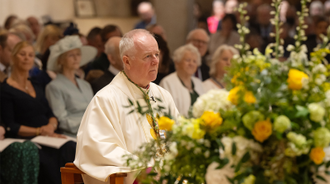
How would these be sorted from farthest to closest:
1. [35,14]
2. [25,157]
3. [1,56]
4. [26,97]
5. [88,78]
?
[35,14] < [88,78] < [1,56] < [26,97] < [25,157]

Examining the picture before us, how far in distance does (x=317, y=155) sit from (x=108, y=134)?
1.57m

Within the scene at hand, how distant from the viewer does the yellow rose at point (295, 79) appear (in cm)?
165

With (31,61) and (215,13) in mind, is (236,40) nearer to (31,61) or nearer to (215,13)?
(215,13)

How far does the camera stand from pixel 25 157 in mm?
4078

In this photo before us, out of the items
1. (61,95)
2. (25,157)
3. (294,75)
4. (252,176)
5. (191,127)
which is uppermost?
(294,75)

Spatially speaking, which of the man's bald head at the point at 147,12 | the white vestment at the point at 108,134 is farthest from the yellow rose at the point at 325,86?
the man's bald head at the point at 147,12

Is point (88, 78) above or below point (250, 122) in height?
below

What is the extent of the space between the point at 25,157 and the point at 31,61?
1.08 metres

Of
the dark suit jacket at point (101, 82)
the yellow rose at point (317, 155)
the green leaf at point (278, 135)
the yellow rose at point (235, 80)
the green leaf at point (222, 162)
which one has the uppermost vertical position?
the yellow rose at point (235, 80)

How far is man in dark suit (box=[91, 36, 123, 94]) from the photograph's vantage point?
5044 mm

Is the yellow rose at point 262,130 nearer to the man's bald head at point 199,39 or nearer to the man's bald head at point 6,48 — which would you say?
the man's bald head at point 6,48

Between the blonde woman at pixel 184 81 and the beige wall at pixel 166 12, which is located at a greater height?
the beige wall at pixel 166 12

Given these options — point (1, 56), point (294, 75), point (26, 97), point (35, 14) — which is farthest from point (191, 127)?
point (35, 14)

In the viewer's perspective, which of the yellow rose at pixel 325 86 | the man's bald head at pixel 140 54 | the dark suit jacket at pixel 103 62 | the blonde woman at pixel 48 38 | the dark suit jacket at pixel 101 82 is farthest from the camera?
the blonde woman at pixel 48 38
